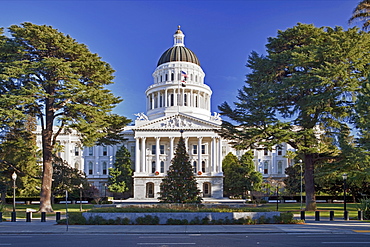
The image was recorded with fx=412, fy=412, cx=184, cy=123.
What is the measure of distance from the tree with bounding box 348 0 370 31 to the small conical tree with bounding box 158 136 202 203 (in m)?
18.2

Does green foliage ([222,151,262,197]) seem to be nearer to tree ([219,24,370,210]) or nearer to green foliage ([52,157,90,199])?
green foliage ([52,157,90,199])

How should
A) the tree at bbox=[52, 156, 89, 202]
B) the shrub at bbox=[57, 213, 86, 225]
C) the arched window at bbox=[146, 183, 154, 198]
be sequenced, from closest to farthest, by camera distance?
the shrub at bbox=[57, 213, 86, 225] < the tree at bbox=[52, 156, 89, 202] < the arched window at bbox=[146, 183, 154, 198]

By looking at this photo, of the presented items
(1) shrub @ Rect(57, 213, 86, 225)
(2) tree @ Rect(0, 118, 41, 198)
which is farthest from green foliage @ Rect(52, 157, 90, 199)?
(1) shrub @ Rect(57, 213, 86, 225)

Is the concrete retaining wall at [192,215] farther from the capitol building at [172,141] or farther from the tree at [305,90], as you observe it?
the capitol building at [172,141]

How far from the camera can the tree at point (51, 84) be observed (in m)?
37.5

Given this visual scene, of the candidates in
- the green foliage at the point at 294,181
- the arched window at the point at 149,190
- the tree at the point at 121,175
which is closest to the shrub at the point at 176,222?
the green foliage at the point at 294,181

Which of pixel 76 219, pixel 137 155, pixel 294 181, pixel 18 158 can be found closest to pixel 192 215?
pixel 76 219

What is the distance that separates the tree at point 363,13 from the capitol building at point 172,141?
38.8 m

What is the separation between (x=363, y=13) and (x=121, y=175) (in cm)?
5745

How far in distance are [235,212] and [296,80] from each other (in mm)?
15640

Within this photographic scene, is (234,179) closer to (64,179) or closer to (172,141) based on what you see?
(172,141)

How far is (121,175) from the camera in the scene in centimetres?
8044

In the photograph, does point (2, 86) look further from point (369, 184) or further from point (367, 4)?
point (369, 184)

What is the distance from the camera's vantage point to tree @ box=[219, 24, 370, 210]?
3559 centimetres
